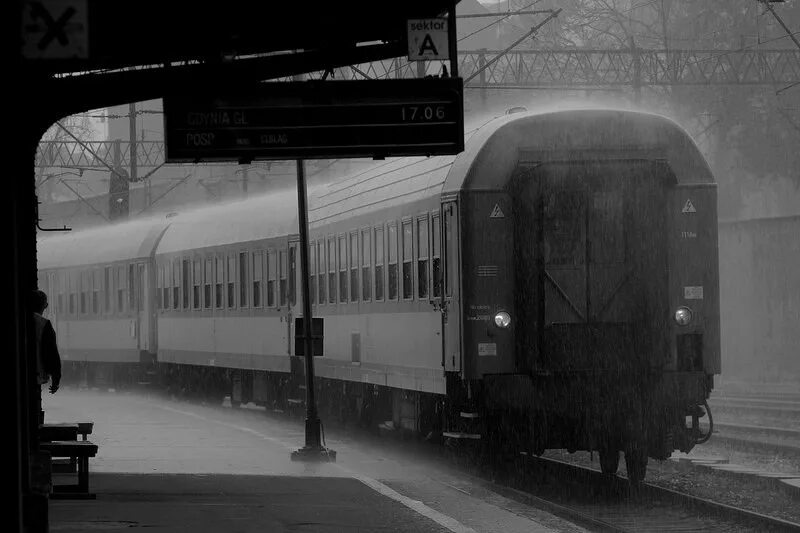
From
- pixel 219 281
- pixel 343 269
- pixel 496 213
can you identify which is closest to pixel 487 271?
pixel 496 213

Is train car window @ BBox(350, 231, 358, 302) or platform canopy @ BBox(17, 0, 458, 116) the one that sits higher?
platform canopy @ BBox(17, 0, 458, 116)

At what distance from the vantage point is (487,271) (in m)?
15.9

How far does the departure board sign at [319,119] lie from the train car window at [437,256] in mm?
3836

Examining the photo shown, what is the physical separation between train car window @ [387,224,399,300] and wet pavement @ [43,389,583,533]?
1.86 metres

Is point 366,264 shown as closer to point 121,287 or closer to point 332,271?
point 332,271

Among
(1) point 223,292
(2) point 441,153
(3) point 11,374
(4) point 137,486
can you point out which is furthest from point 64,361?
(3) point 11,374

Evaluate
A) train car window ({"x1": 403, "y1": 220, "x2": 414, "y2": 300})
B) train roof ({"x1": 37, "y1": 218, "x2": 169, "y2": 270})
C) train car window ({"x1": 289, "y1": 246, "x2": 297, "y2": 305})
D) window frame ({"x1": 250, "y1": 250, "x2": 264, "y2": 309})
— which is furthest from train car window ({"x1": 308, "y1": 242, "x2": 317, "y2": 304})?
train roof ({"x1": 37, "y1": 218, "x2": 169, "y2": 270})

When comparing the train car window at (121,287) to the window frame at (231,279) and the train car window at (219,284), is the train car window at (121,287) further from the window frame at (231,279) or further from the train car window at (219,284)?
the window frame at (231,279)

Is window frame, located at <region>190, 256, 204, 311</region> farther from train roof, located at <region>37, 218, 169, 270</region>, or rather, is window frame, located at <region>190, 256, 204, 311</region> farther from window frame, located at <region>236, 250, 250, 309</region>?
train roof, located at <region>37, 218, 169, 270</region>

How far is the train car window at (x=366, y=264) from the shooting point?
20295 millimetres

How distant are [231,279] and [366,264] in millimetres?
8890

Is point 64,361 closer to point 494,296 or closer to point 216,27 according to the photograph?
point 494,296

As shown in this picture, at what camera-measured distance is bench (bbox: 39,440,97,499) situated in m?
13.8

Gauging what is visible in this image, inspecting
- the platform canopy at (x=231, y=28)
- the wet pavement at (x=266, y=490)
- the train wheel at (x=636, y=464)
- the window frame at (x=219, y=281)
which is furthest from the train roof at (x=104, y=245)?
the platform canopy at (x=231, y=28)
